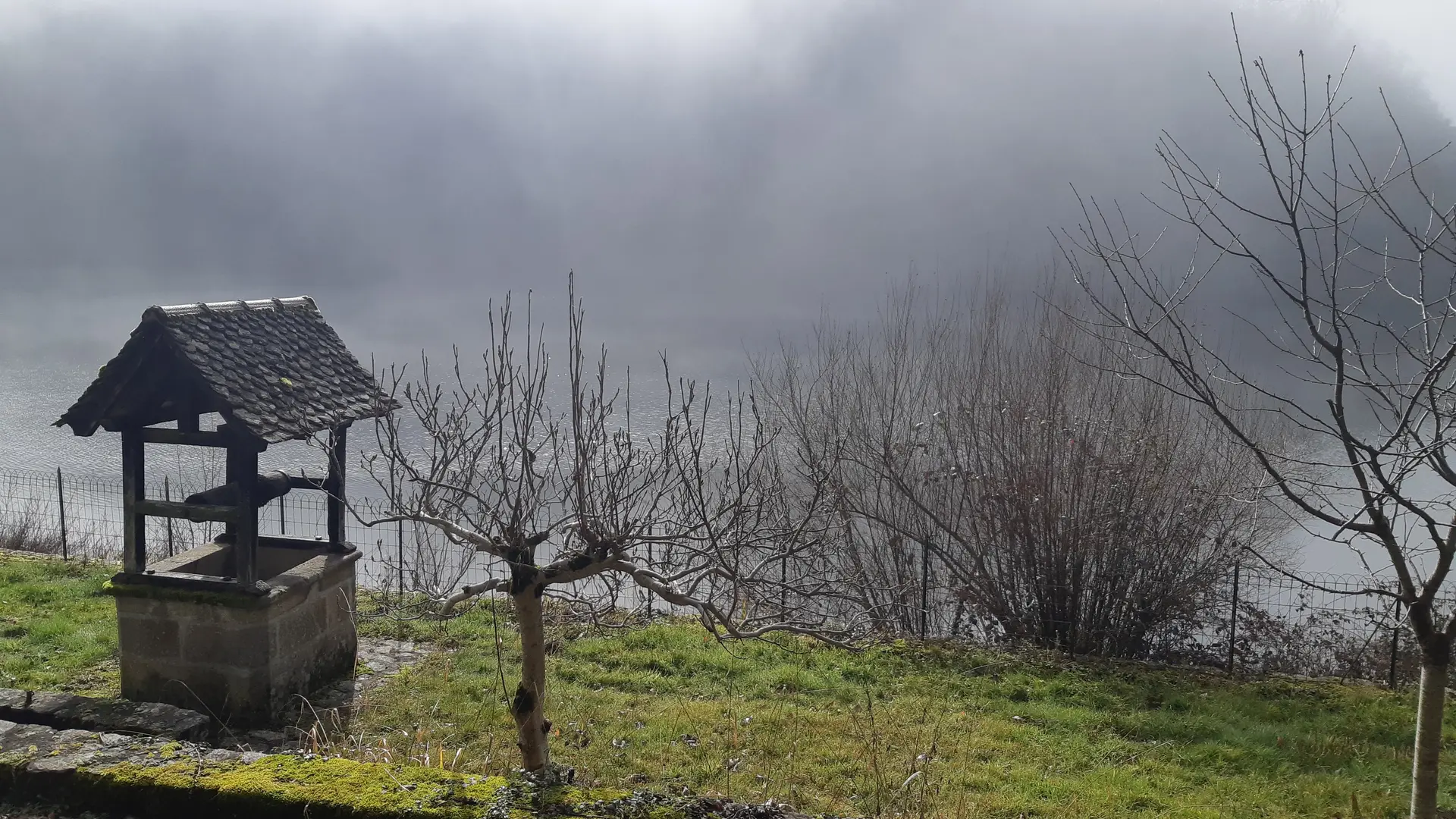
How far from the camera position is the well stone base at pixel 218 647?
271 inches

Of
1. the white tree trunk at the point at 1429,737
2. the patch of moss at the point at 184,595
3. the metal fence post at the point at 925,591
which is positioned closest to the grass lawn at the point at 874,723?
the patch of moss at the point at 184,595

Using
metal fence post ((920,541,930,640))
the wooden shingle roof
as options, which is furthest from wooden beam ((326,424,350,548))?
metal fence post ((920,541,930,640))

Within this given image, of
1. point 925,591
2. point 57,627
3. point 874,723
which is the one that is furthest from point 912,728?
point 57,627

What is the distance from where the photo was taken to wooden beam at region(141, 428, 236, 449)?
6.78 meters

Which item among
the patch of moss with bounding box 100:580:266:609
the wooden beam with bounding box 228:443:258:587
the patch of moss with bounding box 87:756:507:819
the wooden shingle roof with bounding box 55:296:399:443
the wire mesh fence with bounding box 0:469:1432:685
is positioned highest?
the wooden shingle roof with bounding box 55:296:399:443

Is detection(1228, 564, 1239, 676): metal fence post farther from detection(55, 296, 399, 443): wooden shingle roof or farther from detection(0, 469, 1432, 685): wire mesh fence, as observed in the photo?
detection(55, 296, 399, 443): wooden shingle roof

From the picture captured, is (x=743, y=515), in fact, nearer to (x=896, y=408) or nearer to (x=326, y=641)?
(x=326, y=641)

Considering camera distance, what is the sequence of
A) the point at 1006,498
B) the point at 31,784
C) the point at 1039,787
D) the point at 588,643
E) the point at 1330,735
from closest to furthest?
the point at 31,784 → the point at 1039,787 → the point at 1330,735 → the point at 588,643 → the point at 1006,498

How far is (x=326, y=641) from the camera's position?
306 inches

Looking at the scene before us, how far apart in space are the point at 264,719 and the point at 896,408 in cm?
838

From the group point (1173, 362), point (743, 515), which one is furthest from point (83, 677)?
point (1173, 362)

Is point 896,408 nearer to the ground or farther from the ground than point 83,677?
farther from the ground

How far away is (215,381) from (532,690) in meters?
3.85

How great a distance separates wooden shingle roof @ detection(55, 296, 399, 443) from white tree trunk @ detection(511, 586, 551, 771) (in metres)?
2.40
